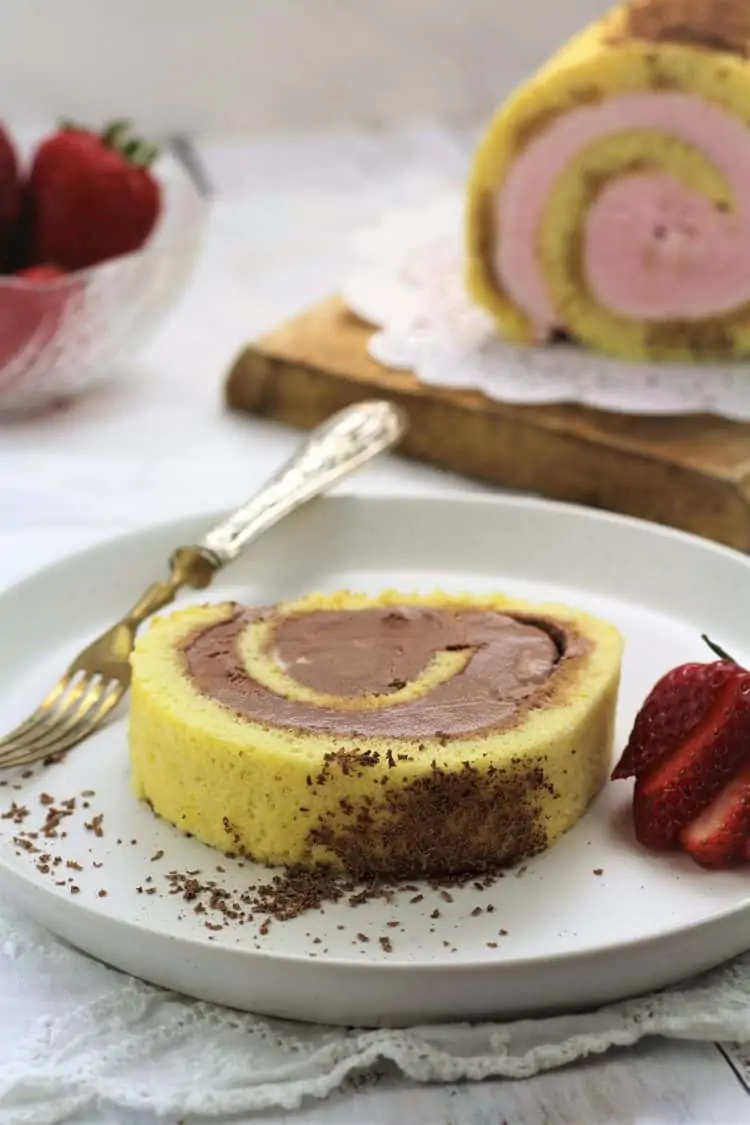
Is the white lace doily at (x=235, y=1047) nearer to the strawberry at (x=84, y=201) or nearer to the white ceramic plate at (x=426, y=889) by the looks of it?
the white ceramic plate at (x=426, y=889)

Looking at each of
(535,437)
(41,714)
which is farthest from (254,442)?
(41,714)

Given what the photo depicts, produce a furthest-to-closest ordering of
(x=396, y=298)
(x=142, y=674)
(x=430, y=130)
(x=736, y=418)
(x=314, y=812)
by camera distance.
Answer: (x=430, y=130) → (x=396, y=298) → (x=736, y=418) → (x=142, y=674) → (x=314, y=812)

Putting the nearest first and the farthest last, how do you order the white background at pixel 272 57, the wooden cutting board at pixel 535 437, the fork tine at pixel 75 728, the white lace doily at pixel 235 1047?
the white lace doily at pixel 235 1047
the fork tine at pixel 75 728
the wooden cutting board at pixel 535 437
the white background at pixel 272 57

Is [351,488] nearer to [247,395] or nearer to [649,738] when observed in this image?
[247,395]

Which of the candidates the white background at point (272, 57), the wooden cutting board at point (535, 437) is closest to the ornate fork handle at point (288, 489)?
the wooden cutting board at point (535, 437)

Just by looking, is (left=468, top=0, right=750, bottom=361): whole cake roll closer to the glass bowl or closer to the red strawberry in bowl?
the glass bowl

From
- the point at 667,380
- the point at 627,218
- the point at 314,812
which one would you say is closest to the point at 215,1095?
the point at 314,812
